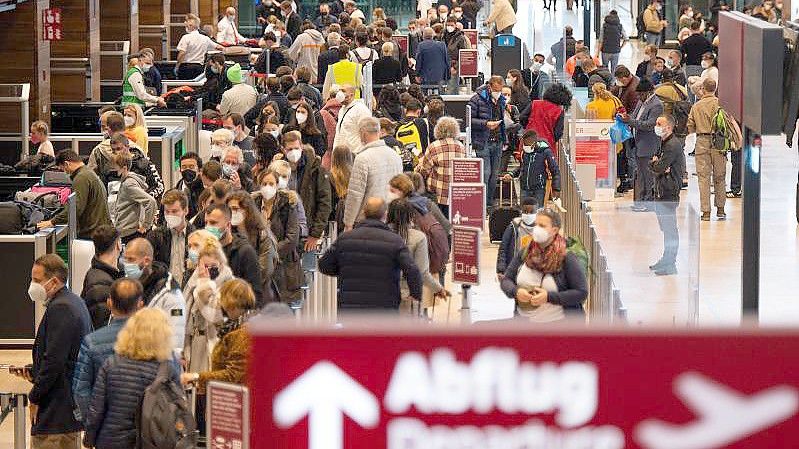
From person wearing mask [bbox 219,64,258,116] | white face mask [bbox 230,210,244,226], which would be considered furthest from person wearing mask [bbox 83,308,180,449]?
person wearing mask [bbox 219,64,258,116]

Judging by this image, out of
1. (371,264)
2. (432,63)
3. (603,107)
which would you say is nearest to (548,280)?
(371,264)

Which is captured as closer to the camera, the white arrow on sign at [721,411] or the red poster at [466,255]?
the white arrow on sign at [721,411]

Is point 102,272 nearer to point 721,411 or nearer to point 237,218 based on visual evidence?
point 237,218

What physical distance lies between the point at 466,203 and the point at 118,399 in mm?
5388

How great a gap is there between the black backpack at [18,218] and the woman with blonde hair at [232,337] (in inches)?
222

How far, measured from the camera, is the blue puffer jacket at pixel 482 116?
18188mm

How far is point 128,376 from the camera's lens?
7.00 metres

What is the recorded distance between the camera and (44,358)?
8164 millimetres

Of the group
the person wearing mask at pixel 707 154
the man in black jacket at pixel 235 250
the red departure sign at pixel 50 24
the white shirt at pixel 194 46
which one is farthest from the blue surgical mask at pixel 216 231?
the white shirt at pixel 194 46

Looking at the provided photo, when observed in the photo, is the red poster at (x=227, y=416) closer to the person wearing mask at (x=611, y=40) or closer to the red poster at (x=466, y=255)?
the red poster at (x=466, y=255)

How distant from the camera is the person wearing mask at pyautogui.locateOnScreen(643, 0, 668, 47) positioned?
4059 centimetres

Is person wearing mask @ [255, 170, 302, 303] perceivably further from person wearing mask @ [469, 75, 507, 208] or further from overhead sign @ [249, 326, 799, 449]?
overhead sign @ [249, 326, 799, 449]

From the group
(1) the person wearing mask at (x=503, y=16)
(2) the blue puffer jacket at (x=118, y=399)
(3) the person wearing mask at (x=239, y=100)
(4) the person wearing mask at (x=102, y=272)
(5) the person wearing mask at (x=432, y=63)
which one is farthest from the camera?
(1) the person wearing mask at (x=503, y=16)

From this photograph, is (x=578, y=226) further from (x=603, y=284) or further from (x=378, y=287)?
(x=378, y=287)
